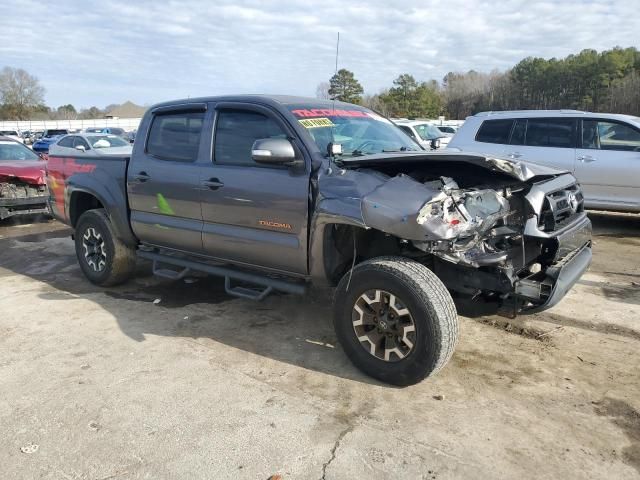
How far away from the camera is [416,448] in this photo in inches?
112

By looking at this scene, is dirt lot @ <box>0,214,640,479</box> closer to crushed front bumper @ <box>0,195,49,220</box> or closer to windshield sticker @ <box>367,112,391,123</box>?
windshield sticker @ <box>367,112,391,123</box>

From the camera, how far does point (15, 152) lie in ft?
35.4

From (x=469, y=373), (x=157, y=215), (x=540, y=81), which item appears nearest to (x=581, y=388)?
(x=469, y=373)

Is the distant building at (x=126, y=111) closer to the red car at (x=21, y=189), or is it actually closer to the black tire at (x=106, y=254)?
the red car at (x=21, y=189)

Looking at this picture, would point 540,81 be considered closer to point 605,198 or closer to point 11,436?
point 605,198

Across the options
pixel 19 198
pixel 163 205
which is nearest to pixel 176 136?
pixel 163 205

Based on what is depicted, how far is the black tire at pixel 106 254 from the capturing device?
5.55 metres

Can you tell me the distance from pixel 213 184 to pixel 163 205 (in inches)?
30.7

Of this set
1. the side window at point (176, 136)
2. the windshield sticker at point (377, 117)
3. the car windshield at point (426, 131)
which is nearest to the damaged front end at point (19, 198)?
the side window at point (176, 136)

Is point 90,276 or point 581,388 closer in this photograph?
point 581,388

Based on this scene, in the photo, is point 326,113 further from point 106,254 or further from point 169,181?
point 106,254

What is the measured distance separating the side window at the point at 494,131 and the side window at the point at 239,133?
5.56 metres

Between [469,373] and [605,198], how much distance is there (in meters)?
5.77

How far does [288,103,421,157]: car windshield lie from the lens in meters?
4.15
